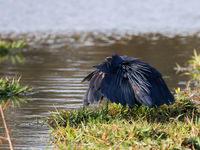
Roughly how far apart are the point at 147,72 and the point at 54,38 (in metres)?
19.9

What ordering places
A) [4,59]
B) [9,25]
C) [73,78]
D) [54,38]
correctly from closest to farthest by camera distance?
[73,78]
[4,59]
[54,38]
[9,25]

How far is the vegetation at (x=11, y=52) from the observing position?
17266mm

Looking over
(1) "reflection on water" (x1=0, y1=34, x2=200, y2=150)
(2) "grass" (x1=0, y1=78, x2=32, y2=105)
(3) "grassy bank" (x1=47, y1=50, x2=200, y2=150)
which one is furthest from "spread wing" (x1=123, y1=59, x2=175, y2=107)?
(2) "grass" (x1=0, y1=78, x2=32, y2=105)

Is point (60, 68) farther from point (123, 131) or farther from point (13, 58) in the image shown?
point (123, 131)

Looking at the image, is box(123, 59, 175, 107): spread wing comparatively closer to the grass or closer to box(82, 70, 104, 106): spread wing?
box(82, 70, 104, 106): spread wing

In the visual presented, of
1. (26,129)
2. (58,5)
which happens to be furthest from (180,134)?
(58,5)

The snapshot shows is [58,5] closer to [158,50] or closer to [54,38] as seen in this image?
[54,38]

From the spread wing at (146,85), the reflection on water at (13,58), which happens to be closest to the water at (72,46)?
the reflection on water at (13,58)

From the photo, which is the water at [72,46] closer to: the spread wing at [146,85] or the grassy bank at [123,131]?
the grassy bank at [123,131]

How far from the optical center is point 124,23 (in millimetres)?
38594

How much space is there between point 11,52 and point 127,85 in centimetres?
1349

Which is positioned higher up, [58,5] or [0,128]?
[58,5]

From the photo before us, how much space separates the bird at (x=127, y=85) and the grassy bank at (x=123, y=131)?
322mm

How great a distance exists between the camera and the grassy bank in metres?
5.68
